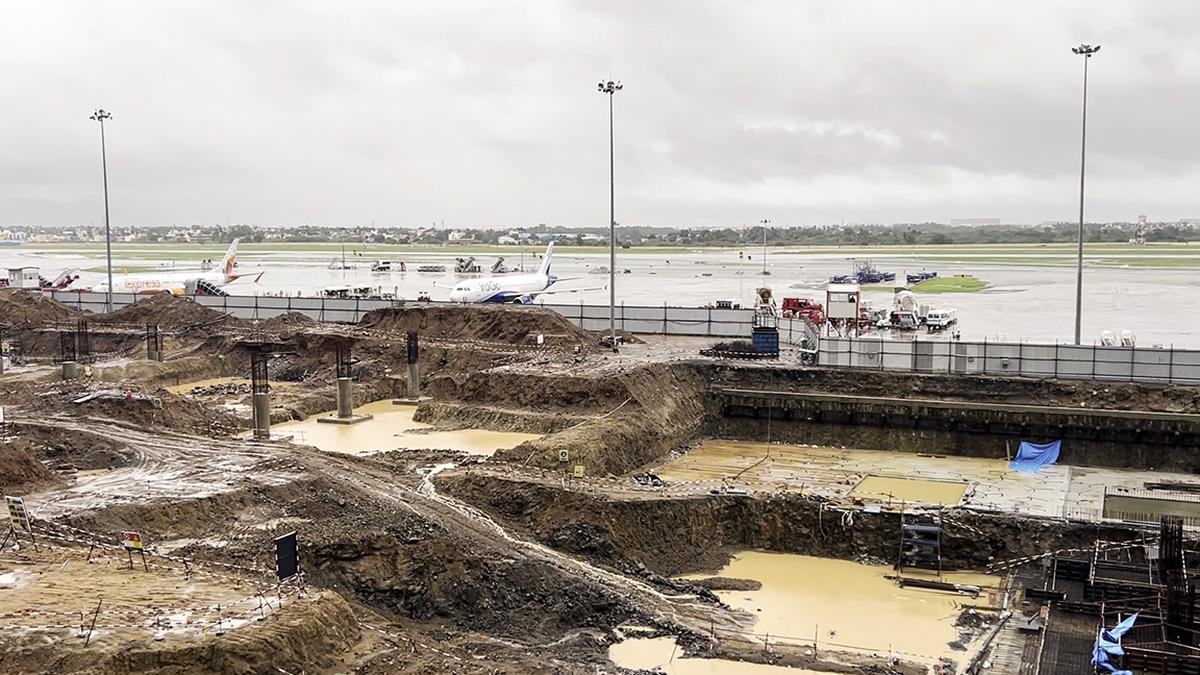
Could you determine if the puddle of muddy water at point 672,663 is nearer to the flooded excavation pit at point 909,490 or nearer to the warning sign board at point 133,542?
the warning sign board at point 133,542

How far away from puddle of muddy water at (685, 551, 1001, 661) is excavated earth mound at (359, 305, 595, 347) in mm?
25471

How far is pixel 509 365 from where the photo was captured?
49.2 m

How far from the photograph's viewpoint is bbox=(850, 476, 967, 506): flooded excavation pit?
113ft

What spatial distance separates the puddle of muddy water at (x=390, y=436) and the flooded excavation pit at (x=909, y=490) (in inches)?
497

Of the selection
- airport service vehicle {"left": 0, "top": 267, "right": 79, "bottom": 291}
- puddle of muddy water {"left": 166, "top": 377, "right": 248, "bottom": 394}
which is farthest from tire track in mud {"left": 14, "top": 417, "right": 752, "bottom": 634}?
airport service vehicle {"left": 0, "top": 267, "right": 79, "bottom": 291}

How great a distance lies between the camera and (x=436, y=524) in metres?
27.3

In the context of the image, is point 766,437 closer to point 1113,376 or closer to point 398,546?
point 1113,376

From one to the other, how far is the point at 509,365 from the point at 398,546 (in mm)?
23724

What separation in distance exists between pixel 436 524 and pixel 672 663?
748 cm

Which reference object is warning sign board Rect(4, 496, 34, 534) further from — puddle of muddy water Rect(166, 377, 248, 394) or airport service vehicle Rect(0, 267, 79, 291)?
airport service vehicle Rect(0, 267, 79, 291)

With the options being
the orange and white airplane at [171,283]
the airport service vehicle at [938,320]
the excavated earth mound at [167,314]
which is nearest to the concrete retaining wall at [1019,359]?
the airport service vehicle at [938,320]

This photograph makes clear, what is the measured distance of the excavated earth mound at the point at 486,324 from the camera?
185 ft

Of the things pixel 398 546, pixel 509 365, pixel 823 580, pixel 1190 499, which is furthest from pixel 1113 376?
pixel 398 546

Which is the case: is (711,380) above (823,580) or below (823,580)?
above
